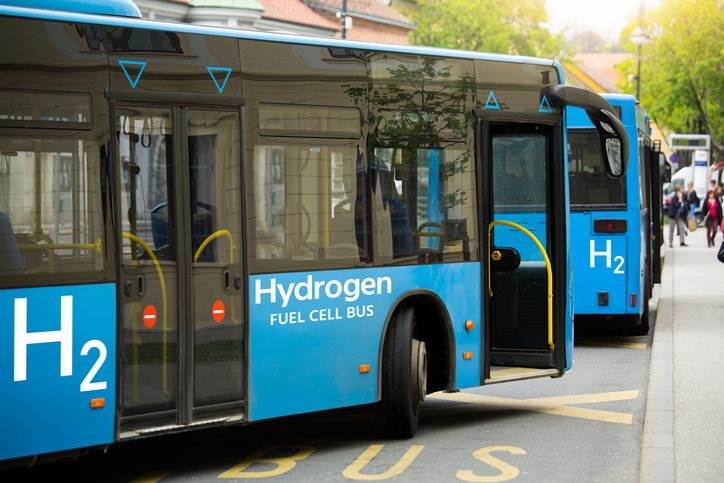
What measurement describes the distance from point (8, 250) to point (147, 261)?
3.08 feet

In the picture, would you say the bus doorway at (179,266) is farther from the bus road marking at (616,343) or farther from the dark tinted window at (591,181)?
the bus road marking at (616,343)

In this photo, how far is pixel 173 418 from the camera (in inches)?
310

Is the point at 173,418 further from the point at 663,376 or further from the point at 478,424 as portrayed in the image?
the point at 663,376

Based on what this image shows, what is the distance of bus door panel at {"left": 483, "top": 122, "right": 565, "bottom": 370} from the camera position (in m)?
10.8

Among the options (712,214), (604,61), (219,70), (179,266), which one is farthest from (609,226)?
(604,61)

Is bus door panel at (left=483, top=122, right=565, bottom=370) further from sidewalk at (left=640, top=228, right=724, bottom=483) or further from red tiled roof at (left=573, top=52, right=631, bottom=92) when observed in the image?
red tiled roof at (left=573, top=52, right=631, bottom=92)

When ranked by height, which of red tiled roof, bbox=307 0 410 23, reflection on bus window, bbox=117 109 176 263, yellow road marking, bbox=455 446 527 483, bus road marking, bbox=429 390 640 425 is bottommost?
yellow road marking, bbox=455 446 527 483

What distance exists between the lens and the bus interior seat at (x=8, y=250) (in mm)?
7023

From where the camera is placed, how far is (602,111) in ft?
35.0

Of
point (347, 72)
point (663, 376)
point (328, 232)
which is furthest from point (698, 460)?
point (663, 376)

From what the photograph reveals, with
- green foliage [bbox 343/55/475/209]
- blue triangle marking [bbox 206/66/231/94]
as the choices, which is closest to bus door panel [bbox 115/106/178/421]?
blue triangle marking [bbox 206/66/231/94]

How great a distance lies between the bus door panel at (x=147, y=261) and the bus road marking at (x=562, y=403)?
3.95 meters

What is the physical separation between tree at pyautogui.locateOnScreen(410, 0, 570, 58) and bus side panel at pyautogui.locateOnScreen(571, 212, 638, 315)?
2106 inches

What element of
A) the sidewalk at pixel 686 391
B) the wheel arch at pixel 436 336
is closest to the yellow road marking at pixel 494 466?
the sidewalk at pixel 686 391
